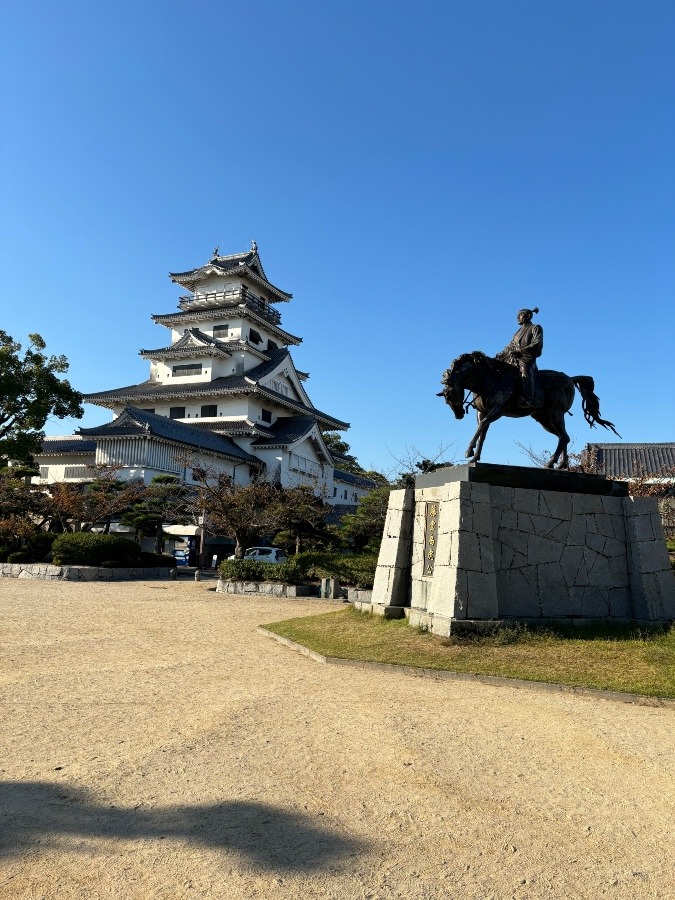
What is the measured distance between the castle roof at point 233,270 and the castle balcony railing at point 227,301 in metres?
1.14

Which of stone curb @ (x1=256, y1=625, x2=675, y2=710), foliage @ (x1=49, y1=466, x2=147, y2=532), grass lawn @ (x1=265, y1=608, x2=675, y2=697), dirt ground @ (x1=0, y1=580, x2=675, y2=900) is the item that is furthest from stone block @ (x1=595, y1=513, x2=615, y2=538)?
foliage @ (x1=49, y1=466, x2=147, y2=532)

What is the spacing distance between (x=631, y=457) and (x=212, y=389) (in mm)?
24739

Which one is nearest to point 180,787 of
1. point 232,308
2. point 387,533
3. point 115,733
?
point 115,733

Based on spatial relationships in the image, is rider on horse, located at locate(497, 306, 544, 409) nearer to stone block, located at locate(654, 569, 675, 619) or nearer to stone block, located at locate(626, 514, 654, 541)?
stone block, located at locate(626, 514, 654, 541)

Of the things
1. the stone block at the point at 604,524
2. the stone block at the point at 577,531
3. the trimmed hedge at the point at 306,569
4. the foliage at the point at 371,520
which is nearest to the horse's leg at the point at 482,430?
the stone block at the point at 577,531

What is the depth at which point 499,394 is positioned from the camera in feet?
31.5

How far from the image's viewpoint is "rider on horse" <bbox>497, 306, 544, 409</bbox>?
31.1ft

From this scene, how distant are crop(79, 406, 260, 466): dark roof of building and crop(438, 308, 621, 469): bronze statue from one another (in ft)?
76.0

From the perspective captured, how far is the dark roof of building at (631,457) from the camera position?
101 feet

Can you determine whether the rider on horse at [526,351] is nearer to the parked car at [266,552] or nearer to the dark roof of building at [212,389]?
the parked car at [266,552]

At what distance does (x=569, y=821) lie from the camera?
3434mm

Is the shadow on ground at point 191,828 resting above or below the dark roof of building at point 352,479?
below

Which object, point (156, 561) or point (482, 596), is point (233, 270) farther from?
point (482, 596)

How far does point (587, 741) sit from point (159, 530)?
23.6 metres
